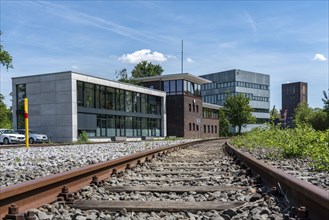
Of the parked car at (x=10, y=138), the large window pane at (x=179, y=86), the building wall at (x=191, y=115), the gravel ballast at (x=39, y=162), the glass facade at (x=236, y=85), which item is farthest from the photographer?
the glass facade at (x=236, y=85)

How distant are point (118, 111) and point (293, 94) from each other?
155449 mm

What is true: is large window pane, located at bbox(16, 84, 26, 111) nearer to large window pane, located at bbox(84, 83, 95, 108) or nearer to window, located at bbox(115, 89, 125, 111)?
large window pane, located at bbox(84, 83, 95, 108)

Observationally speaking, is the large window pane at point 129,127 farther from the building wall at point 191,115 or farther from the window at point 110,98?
the building wall at point 191,115

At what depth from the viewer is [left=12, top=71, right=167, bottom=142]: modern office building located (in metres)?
36.7

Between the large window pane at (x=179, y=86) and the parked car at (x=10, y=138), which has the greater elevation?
the large window pane at (x=179, y=86)

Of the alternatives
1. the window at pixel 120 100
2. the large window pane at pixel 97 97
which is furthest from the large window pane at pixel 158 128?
the large window pane at pixel 97 97

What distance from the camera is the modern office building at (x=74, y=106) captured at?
120ft

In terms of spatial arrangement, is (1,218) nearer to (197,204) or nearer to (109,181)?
(197,204)

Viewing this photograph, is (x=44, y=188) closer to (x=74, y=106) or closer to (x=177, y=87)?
(x=74, y=106)

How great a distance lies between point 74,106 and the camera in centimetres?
3662

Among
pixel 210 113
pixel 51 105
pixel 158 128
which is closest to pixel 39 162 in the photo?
pixel 51 105

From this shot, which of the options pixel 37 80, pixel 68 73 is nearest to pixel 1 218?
pixel 68 73

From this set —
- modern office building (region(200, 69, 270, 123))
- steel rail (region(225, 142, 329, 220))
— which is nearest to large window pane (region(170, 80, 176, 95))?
steel rail (region(225, 142, 329, 220))

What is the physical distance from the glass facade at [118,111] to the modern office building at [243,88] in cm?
6380
